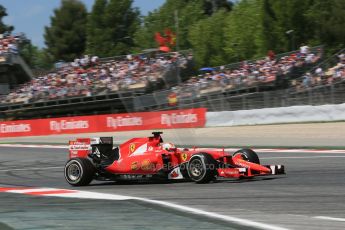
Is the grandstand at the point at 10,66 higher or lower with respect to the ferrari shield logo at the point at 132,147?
higher

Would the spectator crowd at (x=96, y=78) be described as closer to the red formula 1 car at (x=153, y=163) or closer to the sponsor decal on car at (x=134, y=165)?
the red formula 1 car at (x=153, y=163)

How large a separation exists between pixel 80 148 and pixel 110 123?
1980 centimetres

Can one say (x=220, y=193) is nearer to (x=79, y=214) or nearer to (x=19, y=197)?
(x=79, y=214)

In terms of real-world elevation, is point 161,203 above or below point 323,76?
below

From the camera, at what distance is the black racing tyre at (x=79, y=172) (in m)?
11.3

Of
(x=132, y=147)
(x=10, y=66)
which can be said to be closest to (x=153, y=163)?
(x=132, y=147)

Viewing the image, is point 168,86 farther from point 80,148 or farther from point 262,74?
point 80,148

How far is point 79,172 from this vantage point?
1141cm

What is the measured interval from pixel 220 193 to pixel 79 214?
2.48 metres

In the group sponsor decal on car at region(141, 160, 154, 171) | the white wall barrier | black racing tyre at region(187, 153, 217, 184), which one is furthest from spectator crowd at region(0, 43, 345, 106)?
black racing tyre at region(187, 153, 217, 184)

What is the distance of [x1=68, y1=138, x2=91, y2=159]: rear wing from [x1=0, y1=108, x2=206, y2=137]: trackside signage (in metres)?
16.4

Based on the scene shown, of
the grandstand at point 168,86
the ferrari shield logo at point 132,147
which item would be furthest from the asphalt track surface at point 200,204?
the grandstand at point 168,86

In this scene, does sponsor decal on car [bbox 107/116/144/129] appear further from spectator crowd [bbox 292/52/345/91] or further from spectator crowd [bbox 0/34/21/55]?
spectator crowd [bbox 0/34/21/55]

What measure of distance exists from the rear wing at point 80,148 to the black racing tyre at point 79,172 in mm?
381
